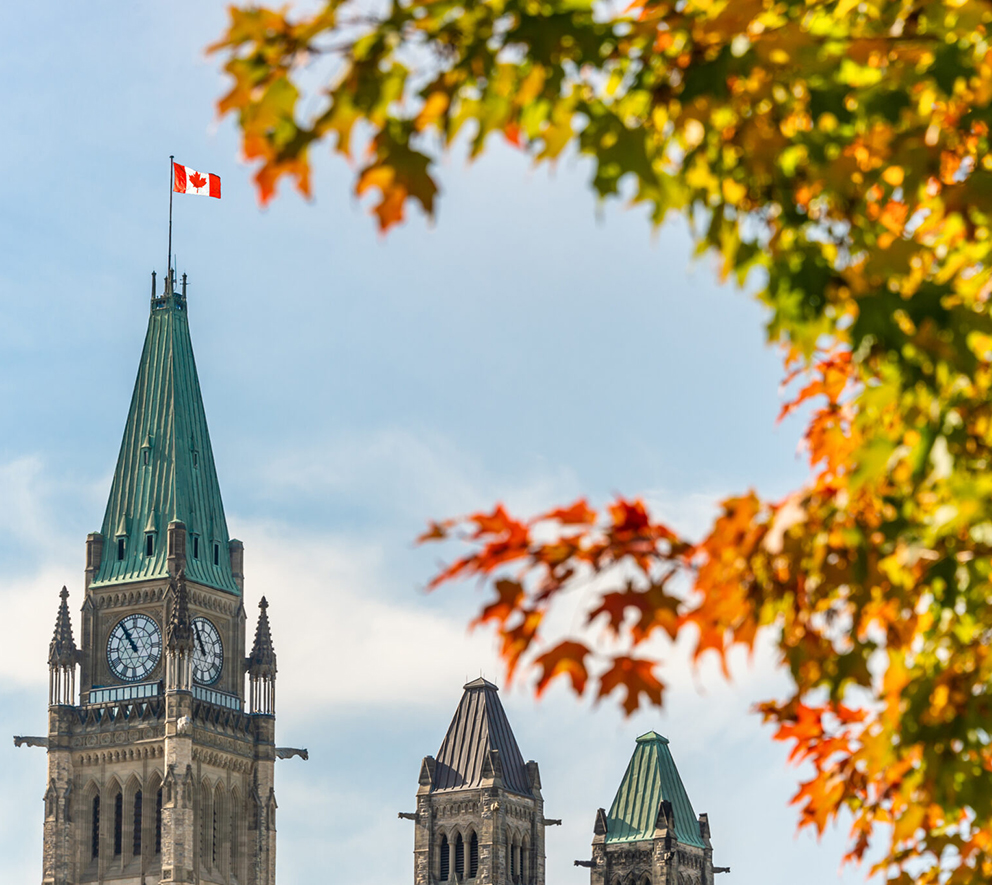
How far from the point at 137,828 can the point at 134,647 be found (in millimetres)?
10159

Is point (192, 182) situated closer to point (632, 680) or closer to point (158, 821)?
point (158, 821)

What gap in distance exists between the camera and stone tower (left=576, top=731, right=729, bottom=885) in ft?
331

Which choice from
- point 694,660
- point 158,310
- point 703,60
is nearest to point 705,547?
point 694,660

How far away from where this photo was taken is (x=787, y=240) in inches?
270

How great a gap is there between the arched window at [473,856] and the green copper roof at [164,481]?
986 inches

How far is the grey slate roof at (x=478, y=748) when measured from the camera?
99812mm

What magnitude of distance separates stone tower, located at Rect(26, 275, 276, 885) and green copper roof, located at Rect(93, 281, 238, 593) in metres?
0.09

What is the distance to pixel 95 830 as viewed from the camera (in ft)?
354

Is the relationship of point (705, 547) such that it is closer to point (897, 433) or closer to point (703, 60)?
point (897, 433)

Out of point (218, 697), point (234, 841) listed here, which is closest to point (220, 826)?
point (234, 841)

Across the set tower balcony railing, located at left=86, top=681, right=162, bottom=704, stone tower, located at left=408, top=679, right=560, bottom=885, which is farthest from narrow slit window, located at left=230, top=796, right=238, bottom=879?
stone tower, located at left=408, top=679, right=560, bottom=885

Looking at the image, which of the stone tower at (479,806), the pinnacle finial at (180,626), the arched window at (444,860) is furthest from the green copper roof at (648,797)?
the pinnacle finial at (180,626)

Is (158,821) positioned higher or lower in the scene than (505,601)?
higher

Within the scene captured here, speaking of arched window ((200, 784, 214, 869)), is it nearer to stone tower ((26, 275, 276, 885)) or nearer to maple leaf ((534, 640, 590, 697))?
stone tower ((26, 275, 276, 885))
